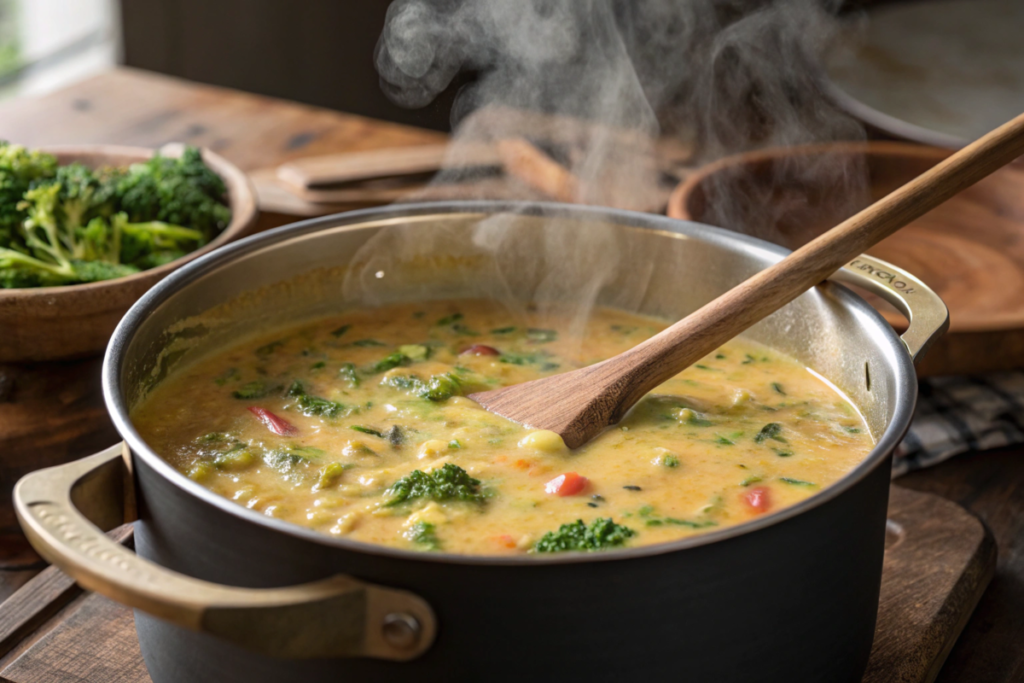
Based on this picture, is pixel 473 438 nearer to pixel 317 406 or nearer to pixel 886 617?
pixel 317 406

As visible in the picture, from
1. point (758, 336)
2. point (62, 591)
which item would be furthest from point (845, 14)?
point (62, 591)

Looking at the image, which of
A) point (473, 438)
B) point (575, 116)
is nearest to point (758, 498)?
point (473, 438)

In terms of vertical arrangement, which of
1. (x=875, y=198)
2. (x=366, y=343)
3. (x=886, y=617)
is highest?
(x=875, y=198)

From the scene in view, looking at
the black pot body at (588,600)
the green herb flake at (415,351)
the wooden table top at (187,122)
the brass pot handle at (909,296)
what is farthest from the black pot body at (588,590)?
the wooden table top at (187,122)

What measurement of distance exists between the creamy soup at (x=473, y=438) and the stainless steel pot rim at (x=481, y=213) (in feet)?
0.83

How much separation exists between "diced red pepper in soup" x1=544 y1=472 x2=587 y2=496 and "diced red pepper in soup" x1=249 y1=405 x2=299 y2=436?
50 cm

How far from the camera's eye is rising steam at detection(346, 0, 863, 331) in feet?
7.25

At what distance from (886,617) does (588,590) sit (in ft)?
2.84

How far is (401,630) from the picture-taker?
1.08 meters

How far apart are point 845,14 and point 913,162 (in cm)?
242

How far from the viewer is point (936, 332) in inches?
62.9

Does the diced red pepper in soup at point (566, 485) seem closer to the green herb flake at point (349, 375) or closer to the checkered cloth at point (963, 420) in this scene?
the green herb flake at point (349, 375)

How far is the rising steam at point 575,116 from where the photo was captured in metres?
2.21

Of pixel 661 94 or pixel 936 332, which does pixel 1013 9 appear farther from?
pixel 936 332
